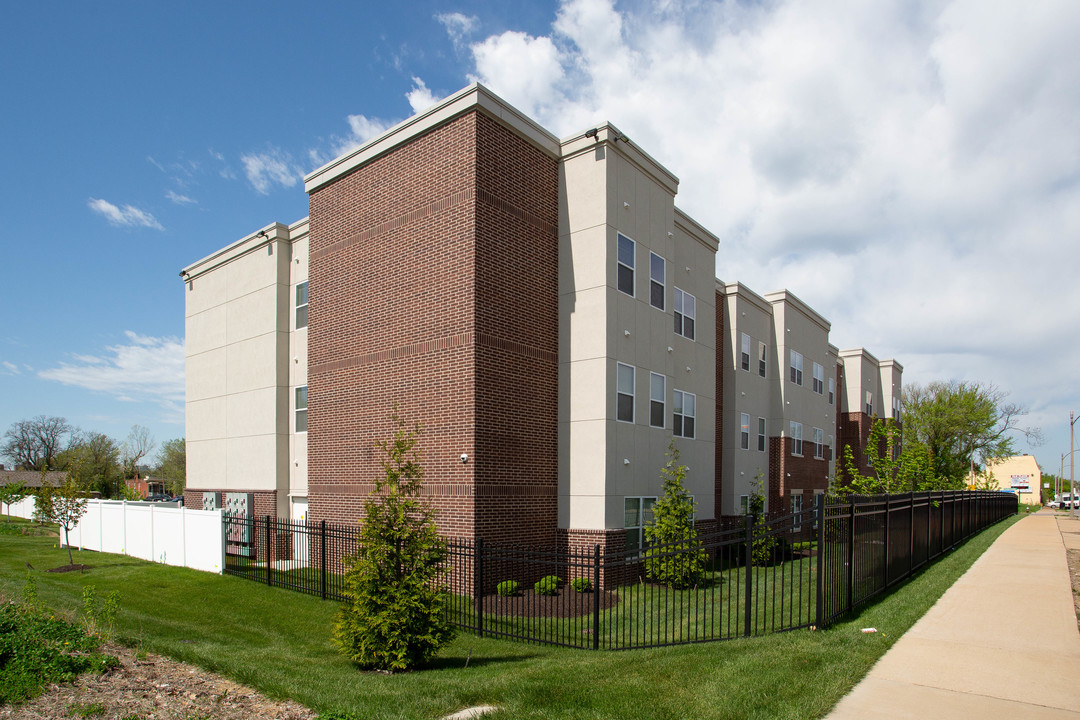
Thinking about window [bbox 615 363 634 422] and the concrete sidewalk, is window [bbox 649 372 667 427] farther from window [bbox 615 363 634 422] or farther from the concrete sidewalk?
the concrete sidewalk

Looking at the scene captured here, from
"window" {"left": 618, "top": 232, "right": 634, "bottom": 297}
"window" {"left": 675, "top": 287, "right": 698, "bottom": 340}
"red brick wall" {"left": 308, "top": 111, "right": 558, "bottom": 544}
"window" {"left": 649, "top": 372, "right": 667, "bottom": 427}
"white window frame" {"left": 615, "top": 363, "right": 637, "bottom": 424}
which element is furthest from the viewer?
"window" {"left": 675, "top": 287, "right": 698, "bottom": 340}

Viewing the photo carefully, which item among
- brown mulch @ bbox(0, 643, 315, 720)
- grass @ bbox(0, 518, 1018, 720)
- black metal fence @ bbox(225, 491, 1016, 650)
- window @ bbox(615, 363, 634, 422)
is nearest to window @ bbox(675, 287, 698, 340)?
window @ bbox(615, 363, 634, 422)

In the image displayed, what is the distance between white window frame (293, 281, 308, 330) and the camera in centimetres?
2170

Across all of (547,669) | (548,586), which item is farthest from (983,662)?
(548,586)

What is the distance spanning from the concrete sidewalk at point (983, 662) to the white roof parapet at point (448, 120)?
12680 millimetres

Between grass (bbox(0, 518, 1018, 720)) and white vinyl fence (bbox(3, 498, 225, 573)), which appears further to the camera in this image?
white vinyl fence (bbox(3, 498, 225, 573))

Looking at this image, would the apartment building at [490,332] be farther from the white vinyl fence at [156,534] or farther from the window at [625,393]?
the white vinyl fence at [156,534]

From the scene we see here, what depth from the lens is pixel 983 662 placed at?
7922mm

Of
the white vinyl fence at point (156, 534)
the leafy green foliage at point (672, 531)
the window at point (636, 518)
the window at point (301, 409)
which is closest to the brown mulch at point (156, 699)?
the leafy green foliage at point (672, 531)

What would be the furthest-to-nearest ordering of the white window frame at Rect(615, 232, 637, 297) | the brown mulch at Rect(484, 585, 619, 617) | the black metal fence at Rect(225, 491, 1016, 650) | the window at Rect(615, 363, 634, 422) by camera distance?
the white window frame at Rect(615, 232, 637, 297)
the window at Rect(615, 363, 634, 422)
the brown mulch at Rect(484, 585, 619, 617)
the black metal fence at Rect(225, 491, 1016, 650)

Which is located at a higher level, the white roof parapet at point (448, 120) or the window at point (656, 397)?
the white roof parapet at point (448, 120)

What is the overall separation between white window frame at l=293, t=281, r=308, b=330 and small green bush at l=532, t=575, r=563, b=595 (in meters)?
11.8

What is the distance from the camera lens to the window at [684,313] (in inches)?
838

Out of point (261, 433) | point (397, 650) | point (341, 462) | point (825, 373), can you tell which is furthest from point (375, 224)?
point (825, 373)
